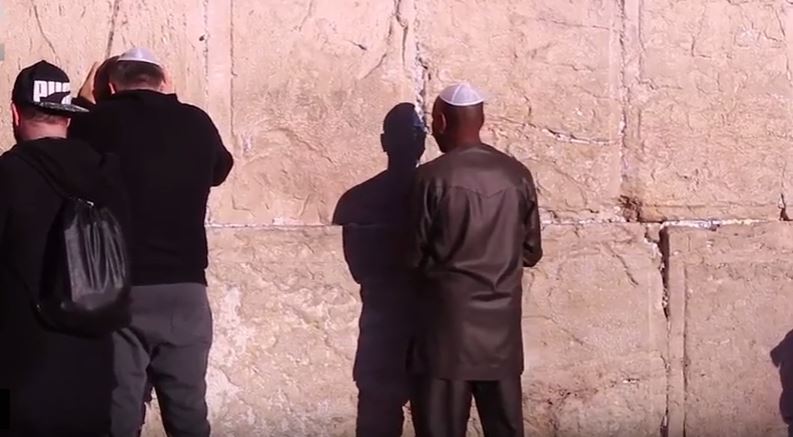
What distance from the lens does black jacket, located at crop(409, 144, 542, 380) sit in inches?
209

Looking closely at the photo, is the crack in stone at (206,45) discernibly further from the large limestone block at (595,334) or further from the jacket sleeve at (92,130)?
the large limestone block at (595,334)

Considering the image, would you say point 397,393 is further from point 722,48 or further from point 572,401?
point 722,48

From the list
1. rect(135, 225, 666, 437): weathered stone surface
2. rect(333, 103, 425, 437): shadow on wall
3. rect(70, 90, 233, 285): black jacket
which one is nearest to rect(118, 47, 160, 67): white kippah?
rect(70, 90, 233, 285): black jacket

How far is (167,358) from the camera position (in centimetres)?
524

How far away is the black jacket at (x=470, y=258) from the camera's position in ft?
17.5

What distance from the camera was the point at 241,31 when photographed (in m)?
5.79

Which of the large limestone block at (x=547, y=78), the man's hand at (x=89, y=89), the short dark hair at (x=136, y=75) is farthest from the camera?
the large limestone block at (x=547, y=78)

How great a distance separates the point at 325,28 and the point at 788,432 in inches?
99.5

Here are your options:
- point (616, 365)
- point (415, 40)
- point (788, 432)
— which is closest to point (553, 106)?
point (415, 40)

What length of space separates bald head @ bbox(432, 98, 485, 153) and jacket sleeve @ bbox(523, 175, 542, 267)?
271 millimetres

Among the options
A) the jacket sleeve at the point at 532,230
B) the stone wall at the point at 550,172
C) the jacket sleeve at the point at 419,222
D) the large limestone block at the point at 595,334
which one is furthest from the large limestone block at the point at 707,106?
the jacket sleeve at the point at 419,222

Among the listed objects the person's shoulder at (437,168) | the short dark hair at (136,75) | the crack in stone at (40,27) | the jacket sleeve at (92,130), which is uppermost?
the crack in stone at (40,27)

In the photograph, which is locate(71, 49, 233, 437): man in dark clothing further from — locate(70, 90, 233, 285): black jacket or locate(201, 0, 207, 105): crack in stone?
locate(201, 0, 207, 105): crack in stone

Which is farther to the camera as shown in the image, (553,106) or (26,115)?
(553,106)
